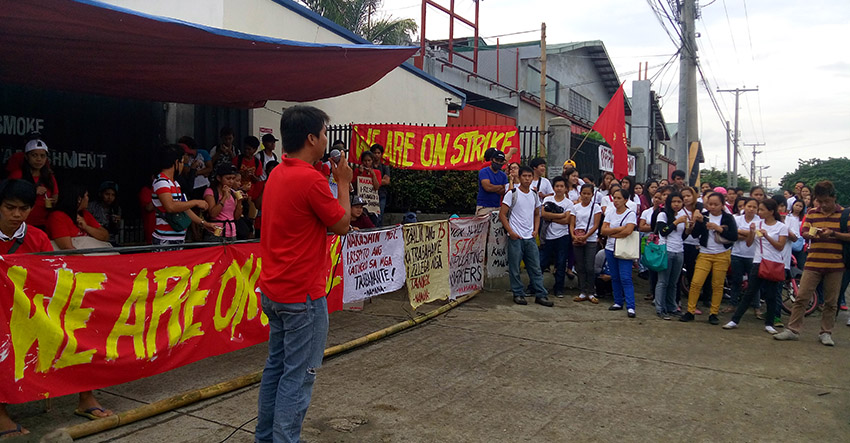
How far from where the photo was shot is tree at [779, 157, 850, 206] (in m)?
37.8

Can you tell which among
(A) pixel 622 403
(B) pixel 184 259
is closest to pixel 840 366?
(A) pixel 622 403

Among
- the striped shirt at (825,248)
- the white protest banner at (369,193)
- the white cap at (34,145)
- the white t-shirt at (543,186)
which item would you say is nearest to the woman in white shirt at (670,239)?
the striped shirt at (825,248)

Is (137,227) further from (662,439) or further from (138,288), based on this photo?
(662,439)

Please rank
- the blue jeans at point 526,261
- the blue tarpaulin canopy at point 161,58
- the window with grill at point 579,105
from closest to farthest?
1. the blue tarpaulin canopy at point 161,58
2. the blue jeans at point 526,261
3. the window with grill at point 579,105

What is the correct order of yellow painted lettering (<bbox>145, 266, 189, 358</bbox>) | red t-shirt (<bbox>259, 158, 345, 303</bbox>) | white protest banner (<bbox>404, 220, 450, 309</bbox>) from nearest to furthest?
1. red t-shirt (<bbox>259, 158, 345, 303</bbox>)
2. yellow painted lettering (<bbox>145, 266, 189, 358</bbox>)
3. white protest banner (<bbox>404, 220, 450, 309</bbox>)

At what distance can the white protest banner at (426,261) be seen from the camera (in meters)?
7.29

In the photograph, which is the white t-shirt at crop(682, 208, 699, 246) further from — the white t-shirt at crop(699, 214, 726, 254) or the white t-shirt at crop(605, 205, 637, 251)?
the white t-shirt at crop(605, 205, 637, 251)

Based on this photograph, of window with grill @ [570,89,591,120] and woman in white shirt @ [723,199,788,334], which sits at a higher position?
window with grill @ [570,89,591,120]

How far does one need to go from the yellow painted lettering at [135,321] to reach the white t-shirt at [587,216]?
247 inches

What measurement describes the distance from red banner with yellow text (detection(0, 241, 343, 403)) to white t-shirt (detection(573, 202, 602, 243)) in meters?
5.20

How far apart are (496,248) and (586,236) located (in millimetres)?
1337

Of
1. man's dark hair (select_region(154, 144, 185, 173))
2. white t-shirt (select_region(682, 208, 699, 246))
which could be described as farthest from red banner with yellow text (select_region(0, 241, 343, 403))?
white t-shirt (select_region(682, 208, 699, 246))

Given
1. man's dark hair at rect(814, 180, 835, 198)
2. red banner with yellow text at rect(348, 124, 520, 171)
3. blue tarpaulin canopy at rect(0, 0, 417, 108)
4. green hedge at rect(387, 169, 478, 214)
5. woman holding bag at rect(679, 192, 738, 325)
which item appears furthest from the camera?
green hedge at rect(387, 169, 478, 214)

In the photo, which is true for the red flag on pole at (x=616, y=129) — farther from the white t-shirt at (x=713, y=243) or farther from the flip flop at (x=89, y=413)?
the flip flop at (x=89, y=413)
